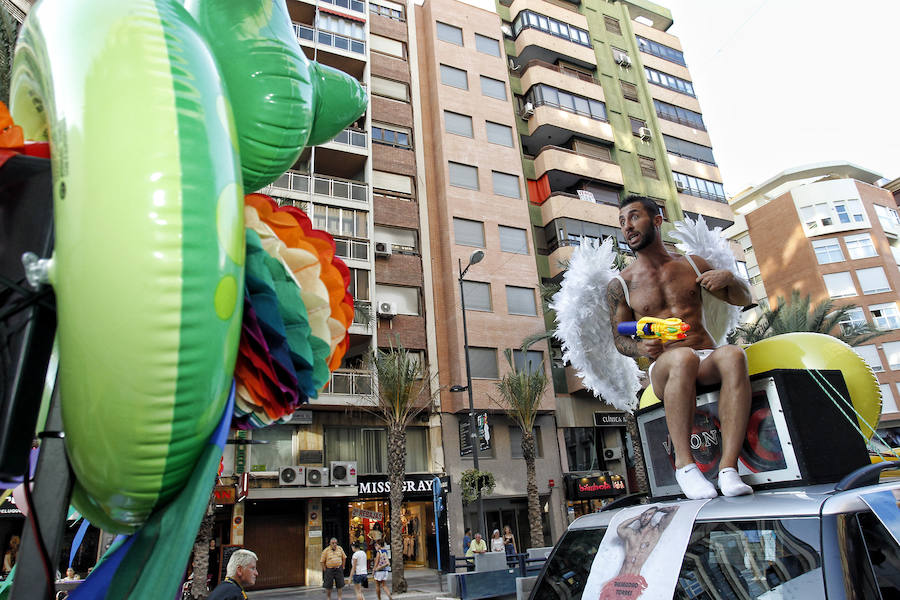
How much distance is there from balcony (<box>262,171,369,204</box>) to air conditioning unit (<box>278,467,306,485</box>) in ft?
32.5

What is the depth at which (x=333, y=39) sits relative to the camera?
26281 millimetres

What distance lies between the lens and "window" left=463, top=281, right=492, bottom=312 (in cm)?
2481

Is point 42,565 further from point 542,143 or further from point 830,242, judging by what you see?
point 830,242

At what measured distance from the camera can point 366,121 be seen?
26266mm

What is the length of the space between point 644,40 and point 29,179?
4260cm

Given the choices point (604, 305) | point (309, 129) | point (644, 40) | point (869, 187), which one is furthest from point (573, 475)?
point (869, 187)

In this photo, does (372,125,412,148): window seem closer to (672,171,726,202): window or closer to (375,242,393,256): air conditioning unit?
(375,242,393,256): air conditioning unit

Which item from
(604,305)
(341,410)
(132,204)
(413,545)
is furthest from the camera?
(413,545)

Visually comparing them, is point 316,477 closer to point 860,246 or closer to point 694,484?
point 694,484

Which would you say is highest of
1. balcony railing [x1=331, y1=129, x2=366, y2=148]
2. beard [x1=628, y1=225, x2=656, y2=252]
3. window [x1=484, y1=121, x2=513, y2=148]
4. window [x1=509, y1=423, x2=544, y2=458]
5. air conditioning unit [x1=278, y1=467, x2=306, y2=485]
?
window [x1=484, y1=121, x2=513, y2=148]

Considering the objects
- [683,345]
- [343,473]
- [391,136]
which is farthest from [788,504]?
[391,136]

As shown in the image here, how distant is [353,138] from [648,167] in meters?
17.0

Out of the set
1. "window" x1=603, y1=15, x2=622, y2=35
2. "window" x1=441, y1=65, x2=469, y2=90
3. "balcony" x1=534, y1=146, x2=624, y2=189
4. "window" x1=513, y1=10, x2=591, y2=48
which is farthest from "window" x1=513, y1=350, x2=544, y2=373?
"window" x1=603, y1=15, x2=622, y2=35

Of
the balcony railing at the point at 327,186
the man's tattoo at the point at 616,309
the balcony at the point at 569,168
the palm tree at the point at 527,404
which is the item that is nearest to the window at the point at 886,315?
the balcony at the point at 569,168
